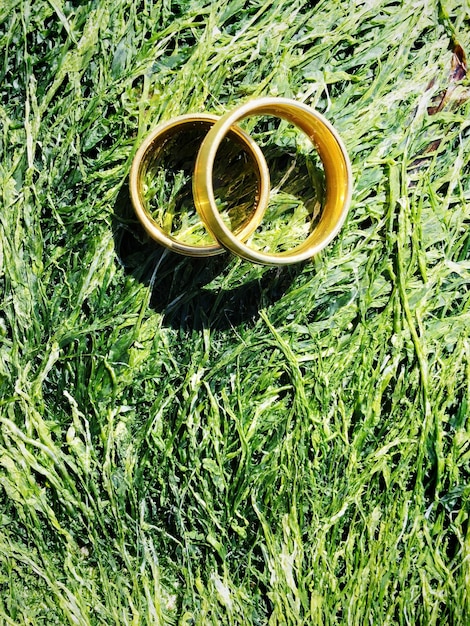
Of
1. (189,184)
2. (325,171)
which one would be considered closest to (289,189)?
(325,171)

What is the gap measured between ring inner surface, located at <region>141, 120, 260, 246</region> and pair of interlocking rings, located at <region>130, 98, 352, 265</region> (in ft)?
0.04

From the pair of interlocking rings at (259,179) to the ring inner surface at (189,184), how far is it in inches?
0.4

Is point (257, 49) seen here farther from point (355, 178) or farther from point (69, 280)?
point (69, 280)

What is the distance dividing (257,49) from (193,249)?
1.49 ft

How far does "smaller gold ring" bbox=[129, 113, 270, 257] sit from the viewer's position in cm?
124

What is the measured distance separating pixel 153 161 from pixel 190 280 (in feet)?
0.84

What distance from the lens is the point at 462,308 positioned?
141cm

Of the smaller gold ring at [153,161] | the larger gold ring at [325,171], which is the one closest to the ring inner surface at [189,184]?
the smaller gold ring at [153,161]

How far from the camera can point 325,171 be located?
1.33 metres

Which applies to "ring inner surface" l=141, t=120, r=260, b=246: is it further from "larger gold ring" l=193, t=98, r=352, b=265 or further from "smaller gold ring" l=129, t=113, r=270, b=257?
"larger gold ring" l=193, t=98, r=352, b=265

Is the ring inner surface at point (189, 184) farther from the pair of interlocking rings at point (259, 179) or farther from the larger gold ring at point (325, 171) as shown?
the larger gold ring at point (325, 171)

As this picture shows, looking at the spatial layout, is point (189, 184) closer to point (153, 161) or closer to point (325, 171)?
point (153, 161)

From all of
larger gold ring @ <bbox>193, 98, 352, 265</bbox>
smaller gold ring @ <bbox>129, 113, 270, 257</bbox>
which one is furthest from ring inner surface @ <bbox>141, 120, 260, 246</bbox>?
larger gold ring @ <bbox>193, 98, 352, 265</bbox>

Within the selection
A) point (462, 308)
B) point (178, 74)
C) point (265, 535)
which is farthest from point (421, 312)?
point (178, 74)
